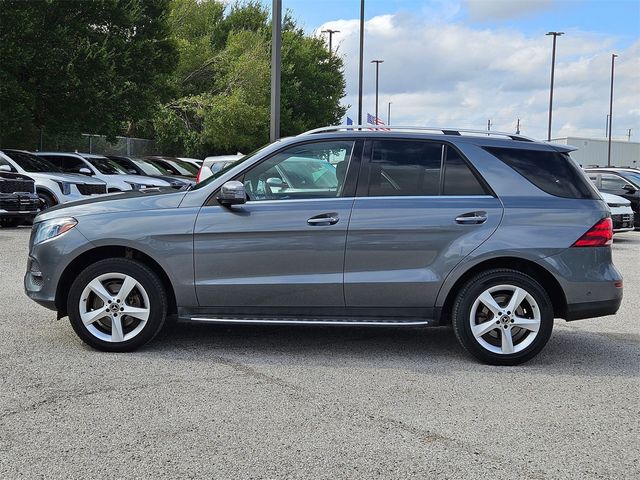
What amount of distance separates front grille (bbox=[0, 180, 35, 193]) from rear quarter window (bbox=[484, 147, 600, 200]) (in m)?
11.9

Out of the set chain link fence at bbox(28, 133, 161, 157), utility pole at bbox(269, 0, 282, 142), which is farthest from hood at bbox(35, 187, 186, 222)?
chain link fence at bbox(28, 133, 161, 157)

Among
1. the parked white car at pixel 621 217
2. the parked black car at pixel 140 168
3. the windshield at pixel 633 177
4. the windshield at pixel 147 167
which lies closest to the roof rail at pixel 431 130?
the parked white car at pixel 621 217

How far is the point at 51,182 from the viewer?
15.8 meters

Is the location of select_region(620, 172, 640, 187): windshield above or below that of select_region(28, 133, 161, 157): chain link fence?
below

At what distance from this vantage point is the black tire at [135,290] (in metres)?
5.43

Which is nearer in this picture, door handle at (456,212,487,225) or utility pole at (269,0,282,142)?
door handle at (456,212,487,225)

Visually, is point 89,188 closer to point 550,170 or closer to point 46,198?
point 46,198

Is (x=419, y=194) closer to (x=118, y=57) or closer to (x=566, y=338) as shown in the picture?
(x=566, y=338)

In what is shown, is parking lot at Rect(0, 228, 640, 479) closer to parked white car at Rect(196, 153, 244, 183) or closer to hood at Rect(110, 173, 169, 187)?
Result: parked white car at Rect(196, 153, 244, 183)

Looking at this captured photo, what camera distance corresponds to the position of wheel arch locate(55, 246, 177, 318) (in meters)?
5.58

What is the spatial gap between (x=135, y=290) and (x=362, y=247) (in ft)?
5.83

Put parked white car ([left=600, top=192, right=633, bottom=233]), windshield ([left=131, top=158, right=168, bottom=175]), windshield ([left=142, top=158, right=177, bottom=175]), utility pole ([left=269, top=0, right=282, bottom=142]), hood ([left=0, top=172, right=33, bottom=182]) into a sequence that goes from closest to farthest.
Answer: utility pole ([left=269, top=0, right=282, bottom=142]) < hood ([left=0, top=172, right=33, bottom=182]) < parked white car ([left=600, top=192, right=633, bottom=233]) < windshield ([left=131, top=158, right=168, bottom=175]) < windshield ([left=142, top=158, right=177, bottom=175])

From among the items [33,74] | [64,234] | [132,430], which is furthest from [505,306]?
[33,74]

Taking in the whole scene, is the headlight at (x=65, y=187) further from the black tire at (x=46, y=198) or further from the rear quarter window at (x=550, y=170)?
the rear quarter window at (x=550, y=170)
